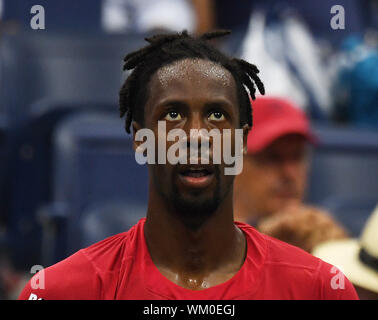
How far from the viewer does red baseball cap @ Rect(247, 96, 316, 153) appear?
227 cm

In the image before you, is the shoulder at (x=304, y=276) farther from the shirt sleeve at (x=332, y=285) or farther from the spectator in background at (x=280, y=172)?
the spectator in background at (x=280, y=172)

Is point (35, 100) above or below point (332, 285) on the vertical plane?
above

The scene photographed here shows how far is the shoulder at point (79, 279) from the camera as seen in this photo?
87cm

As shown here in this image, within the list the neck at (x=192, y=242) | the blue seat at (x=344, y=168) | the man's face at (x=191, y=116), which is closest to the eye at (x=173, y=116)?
the man's face at (x=191, y=116)

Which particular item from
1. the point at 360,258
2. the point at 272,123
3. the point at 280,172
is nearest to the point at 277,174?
the point at 280,172

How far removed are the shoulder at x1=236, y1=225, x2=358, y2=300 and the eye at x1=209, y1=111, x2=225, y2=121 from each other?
20 cm

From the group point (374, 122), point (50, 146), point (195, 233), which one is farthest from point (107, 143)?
point (374, 122)

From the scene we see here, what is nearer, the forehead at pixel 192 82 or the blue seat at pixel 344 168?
the forehead at pixel 192 82

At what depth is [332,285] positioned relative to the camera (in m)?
0.90

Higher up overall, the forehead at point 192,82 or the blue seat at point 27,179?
the forehead at point 192,82

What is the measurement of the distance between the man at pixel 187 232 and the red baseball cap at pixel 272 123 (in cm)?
134

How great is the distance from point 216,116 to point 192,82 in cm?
5

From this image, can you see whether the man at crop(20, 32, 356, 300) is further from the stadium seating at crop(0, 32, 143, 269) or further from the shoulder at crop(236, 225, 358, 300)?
the stadium seating at crop(0, 32, 143, 269)

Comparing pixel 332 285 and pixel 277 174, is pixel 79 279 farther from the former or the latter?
pixel 277 174
